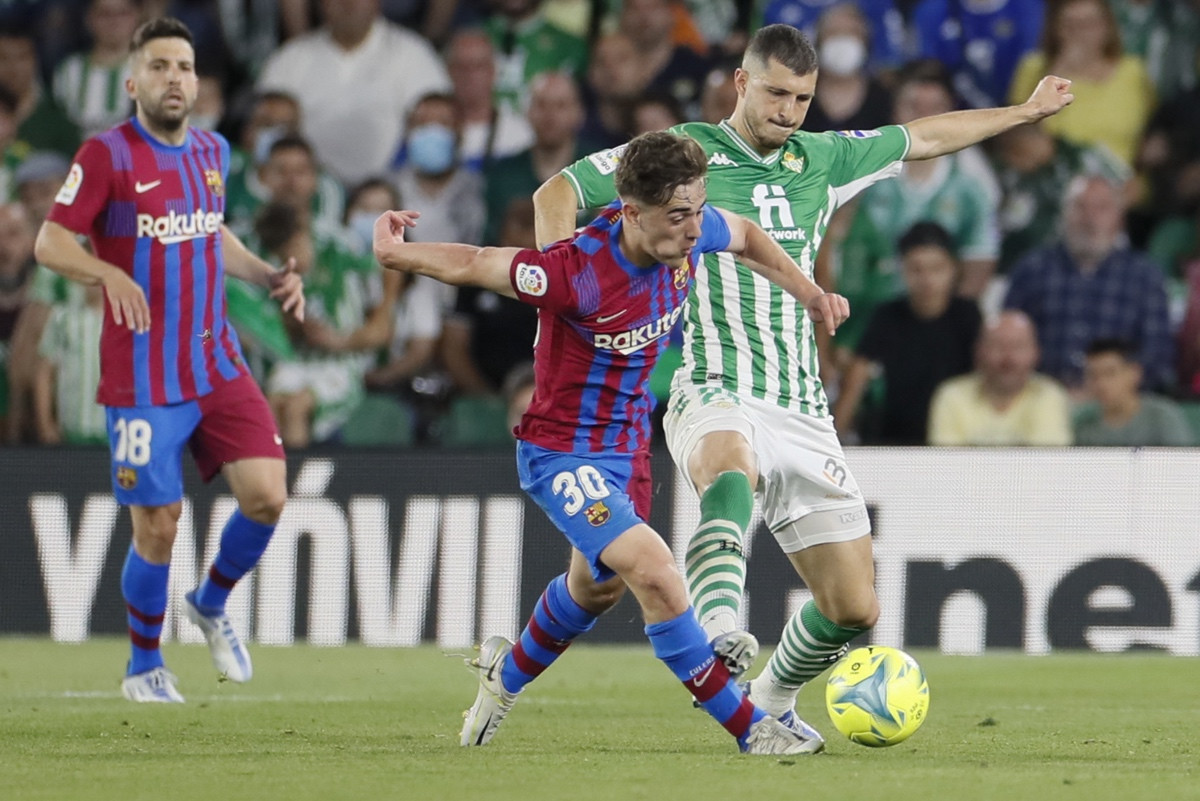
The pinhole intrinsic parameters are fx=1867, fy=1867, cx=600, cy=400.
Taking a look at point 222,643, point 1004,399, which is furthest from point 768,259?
point 1004,399

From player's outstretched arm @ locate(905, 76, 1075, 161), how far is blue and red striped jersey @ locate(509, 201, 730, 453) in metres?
1.28

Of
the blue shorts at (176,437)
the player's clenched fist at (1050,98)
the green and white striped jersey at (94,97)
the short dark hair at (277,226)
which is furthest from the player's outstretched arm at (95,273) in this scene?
the green and white striped jersey at (94,97)

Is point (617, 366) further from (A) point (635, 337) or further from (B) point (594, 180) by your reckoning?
(B) point (594, 180)

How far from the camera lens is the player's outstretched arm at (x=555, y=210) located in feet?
20.3

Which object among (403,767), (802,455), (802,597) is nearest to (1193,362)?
(802,597)

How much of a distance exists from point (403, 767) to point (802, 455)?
186 centimetres

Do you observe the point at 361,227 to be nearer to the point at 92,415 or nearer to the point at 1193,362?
the point at 92,415

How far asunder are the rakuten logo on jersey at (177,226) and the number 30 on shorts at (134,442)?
764 mm

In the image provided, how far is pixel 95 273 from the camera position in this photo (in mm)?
7293

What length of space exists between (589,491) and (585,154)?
24.1 feet

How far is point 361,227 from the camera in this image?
41.0 ft

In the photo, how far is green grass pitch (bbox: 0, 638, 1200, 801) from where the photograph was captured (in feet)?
16.4

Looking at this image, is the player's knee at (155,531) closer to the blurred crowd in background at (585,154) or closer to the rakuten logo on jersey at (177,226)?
the rakuten logo on jersey at (177,226)

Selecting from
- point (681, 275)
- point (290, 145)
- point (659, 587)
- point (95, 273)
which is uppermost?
point (290, 145)
